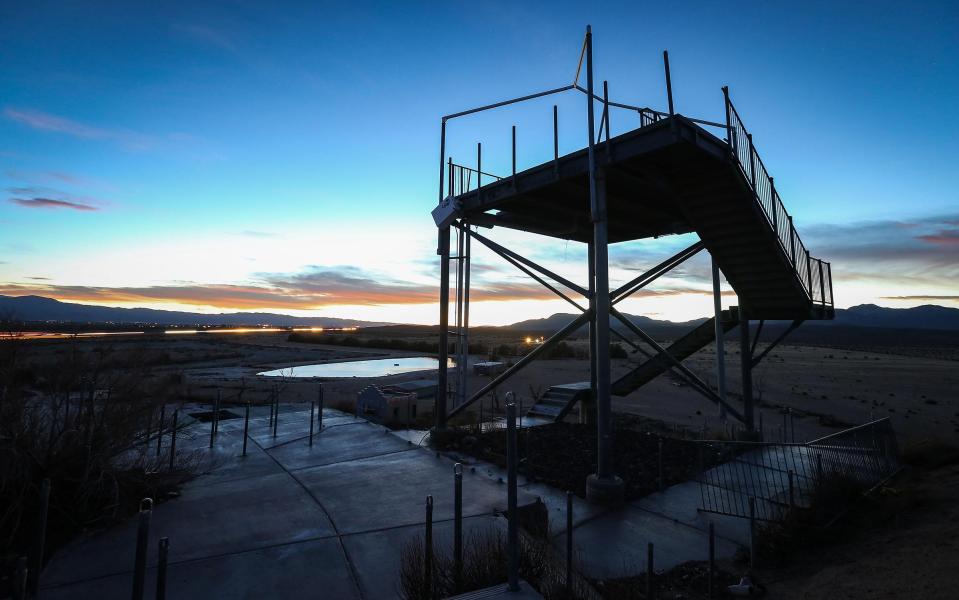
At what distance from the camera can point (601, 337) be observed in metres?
8.18

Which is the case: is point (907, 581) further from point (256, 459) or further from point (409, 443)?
point (256, 459)

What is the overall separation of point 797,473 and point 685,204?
6364 millimetres

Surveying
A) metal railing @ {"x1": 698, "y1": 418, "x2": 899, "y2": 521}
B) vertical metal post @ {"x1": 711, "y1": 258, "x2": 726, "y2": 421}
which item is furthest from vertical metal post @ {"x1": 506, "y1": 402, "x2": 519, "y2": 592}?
vertical metal post @ {"x1": 711, "y1": 258, "x2": 726, "y2": 421}

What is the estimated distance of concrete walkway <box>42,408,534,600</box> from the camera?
5.33 m

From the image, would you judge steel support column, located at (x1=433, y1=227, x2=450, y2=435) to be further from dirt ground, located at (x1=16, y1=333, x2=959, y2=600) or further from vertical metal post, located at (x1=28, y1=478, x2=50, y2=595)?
vertical metal post, located at (x1=28, y1=478, x2=50, y2=595)

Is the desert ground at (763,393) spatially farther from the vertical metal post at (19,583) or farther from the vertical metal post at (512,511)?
the vertical metal post at (512,511)

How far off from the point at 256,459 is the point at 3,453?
4840 millimetres

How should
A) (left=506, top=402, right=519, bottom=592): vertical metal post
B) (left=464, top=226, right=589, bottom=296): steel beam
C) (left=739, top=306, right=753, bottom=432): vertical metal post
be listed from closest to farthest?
(left=506, top=402, right=519, bottom=592): vertical metal post, (left=464, top=226, right=589, bottom=296): steel beam, (left=739, top=306, right=753, bottom=432): vertical metal post

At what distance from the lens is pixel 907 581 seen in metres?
5.39

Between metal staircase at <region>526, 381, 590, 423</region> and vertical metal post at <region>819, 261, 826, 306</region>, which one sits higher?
vertical metal post at <region>819, 261, 826, 306</region>

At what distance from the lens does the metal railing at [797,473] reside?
8.13 m

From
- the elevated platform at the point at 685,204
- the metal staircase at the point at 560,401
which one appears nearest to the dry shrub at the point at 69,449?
the elevated platform at the point at 685,204

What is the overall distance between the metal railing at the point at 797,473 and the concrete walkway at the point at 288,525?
4.28 m

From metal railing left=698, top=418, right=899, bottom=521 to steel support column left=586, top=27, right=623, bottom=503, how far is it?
5.54 feet
